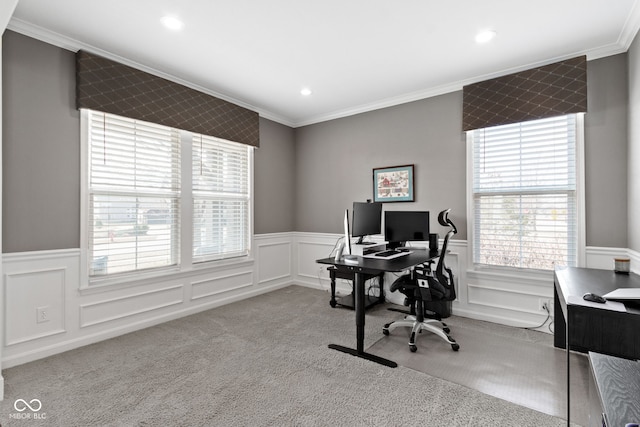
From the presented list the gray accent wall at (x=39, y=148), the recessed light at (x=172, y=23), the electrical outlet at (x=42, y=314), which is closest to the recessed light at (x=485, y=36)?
the recessed light at (x=172, y=23)

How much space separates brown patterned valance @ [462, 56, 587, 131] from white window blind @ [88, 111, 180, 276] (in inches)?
130

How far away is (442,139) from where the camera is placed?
141 inches

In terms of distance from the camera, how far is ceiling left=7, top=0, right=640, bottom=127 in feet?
7.18

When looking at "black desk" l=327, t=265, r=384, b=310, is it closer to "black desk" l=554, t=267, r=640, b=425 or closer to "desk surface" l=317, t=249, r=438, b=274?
Result: "desk surface" l=317, t=249, r=438, b=274

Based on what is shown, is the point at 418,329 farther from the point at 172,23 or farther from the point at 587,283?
the point at 172,23

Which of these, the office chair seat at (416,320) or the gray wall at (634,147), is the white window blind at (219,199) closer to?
the office chair seat at (416,320)

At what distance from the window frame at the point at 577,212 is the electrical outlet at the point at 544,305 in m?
0.24

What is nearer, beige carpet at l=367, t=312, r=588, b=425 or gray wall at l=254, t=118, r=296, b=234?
beige carpet at l=367, t=312, r=588, b=425

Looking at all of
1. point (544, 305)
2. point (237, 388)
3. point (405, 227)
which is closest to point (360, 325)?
point (237, 388)

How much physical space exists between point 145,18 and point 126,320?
2660mm

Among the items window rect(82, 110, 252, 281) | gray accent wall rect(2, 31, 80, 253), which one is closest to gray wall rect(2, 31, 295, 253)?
gray accent wall rect(2, 31, 80, 253)

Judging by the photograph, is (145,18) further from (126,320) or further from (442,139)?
(442,139)

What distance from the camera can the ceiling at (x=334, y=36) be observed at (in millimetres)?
2189

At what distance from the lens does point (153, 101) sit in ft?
10.2
